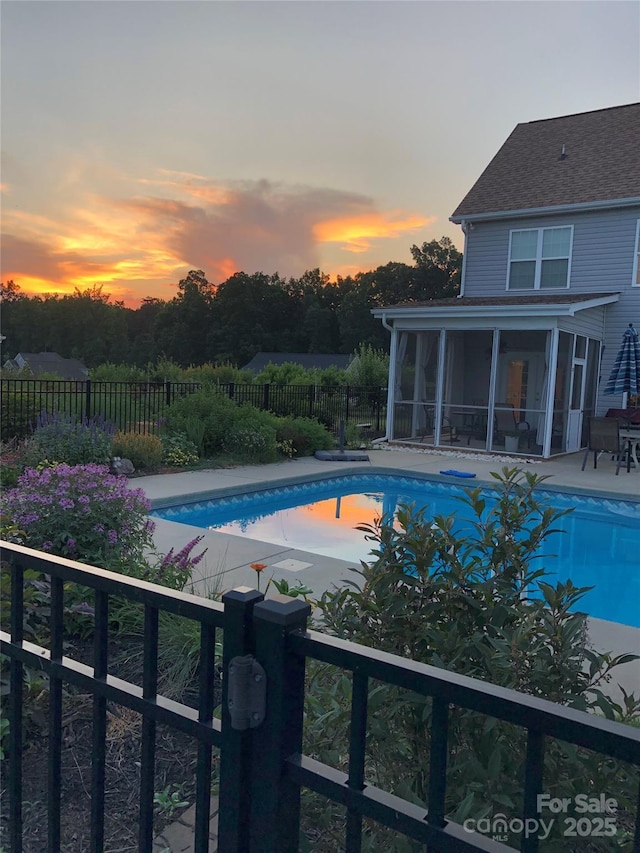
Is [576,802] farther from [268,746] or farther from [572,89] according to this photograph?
[572,89]

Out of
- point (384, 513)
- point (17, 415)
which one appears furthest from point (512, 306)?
point (17, 415)

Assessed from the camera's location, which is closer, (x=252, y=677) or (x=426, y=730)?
(x=252, y=677)

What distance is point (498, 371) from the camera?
47.6 ft

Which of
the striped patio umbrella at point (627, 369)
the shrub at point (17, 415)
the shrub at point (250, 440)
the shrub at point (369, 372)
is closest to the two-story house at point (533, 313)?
the striped patio umbrella at point (627, 369)

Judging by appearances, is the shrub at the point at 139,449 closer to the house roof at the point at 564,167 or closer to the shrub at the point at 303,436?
the shrub at the point at 303,436

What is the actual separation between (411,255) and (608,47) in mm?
41461

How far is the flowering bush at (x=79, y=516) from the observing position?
3688mm

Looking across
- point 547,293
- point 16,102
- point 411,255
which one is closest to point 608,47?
point 547,293

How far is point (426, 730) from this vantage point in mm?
1737

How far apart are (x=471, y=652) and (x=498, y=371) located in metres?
13.3

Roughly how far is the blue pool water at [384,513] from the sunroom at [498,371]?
126 inches

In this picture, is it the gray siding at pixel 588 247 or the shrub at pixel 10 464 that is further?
the gray siding at pixel 588 247

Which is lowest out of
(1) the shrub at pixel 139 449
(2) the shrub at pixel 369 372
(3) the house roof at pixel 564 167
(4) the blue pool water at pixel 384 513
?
(4) the blue pool water at pixel 384 513

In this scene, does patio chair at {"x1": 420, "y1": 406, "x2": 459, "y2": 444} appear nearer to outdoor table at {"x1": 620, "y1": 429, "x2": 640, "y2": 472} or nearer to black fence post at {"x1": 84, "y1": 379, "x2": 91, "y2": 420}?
outdoor table at {"x1": 620, "y1": 429, "x2": 640, "y2": 472}
